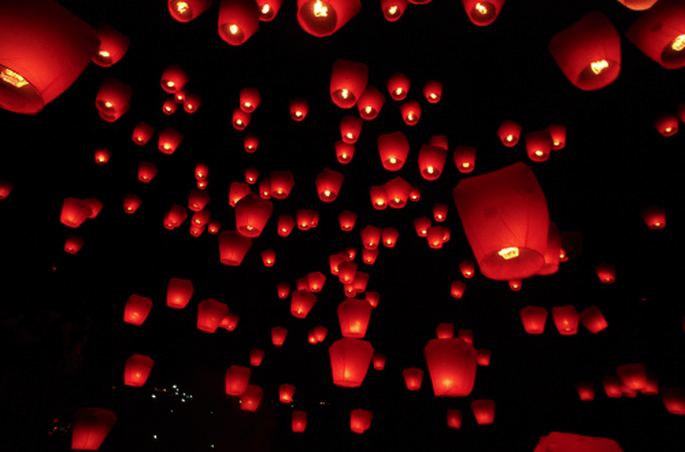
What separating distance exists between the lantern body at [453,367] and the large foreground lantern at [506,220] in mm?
1836

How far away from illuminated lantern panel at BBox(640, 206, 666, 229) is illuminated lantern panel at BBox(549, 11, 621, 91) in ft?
12.9

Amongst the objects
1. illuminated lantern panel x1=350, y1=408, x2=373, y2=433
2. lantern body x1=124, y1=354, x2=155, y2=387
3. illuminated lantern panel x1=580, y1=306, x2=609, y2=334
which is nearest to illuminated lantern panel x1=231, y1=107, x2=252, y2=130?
lantern body x1=124, y1=354, x2=155, y2=387

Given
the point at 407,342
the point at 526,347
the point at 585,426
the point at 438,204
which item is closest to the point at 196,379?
the point at 407,342

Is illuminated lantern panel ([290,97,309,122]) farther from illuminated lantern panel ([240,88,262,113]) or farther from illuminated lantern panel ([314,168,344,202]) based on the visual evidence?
illuminated lantern panel ([314,168,344,202])

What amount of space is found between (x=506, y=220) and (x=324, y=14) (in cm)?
160

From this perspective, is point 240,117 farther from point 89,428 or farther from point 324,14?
point 89,428

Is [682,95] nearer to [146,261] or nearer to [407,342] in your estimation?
[407,342]

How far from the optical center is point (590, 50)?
274cm

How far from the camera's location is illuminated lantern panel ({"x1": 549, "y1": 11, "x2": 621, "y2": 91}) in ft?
8.86

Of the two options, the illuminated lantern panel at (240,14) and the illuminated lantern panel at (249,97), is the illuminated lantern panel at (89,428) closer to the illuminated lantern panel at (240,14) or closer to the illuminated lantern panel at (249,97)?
the illuminated lantern panel at (249,97)

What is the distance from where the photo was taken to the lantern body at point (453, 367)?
376 cm

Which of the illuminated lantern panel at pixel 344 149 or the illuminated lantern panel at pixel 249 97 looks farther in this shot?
the illuminated lantern panel at pixel 344 149

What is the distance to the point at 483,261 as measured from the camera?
2158 millimetres

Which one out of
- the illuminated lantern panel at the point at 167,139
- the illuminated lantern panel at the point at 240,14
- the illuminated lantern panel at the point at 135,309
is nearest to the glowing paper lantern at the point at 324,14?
the illuminated lantern panel at the point at 240,14
